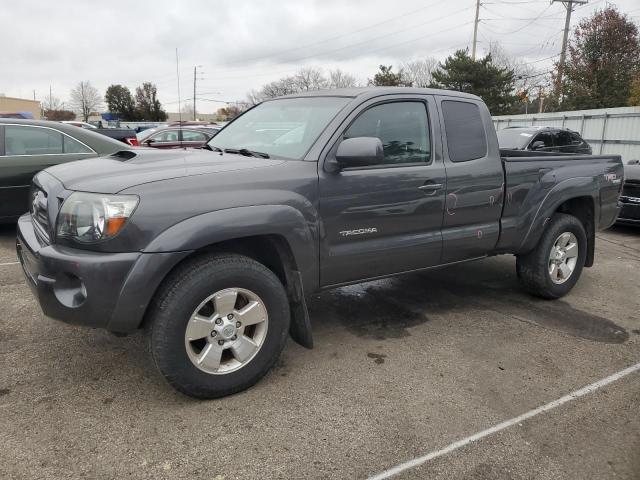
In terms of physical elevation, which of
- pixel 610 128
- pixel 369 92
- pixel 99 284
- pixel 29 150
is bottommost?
pixel 99 284

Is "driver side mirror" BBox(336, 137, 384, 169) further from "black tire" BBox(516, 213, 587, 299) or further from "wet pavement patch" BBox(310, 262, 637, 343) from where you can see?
"black tire" BBox(516, 213, 587, 299)

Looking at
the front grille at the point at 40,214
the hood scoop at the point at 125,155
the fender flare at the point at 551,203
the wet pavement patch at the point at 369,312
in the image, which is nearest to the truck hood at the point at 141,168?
the hood scoop at the point at 125,155

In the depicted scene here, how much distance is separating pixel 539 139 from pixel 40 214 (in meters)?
9.23

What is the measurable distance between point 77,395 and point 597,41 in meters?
25.6

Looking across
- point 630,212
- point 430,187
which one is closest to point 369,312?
point 430,187

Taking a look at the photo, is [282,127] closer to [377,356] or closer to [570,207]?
[377,356]

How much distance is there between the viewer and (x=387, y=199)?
11.6 ft

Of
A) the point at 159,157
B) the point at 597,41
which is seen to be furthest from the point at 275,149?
the point at 597,41

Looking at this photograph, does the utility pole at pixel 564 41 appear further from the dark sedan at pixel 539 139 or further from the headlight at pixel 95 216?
the headlight at pixel 95 216

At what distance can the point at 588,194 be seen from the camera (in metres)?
4.89

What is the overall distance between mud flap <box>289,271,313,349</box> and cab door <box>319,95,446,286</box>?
0.67ft

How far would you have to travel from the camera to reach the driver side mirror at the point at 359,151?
317cm

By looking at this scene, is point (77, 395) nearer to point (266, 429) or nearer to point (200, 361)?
point (200, 361)

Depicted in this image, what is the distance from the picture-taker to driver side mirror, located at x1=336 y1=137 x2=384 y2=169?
3166mm
